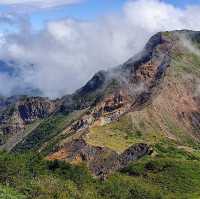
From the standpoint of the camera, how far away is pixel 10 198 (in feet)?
636
